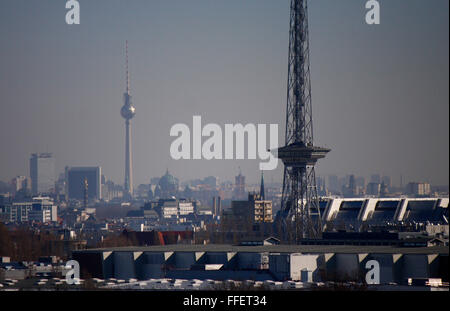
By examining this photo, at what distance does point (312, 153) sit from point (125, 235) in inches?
1057

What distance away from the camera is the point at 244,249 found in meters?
80.8

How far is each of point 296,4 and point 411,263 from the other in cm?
4586

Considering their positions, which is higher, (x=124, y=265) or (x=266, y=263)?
(x=266, y=263)

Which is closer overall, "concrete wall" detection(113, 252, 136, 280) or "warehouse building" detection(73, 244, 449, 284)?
"warehouse building" detection(73, 244, 449, 284)

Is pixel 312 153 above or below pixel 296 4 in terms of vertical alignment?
below

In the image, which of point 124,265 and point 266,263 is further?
point 124,265

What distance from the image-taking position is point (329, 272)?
2753 inches

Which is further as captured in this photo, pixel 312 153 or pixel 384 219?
pixel 384 219

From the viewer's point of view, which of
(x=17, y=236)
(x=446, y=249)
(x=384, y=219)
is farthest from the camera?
(x=384, y=219)

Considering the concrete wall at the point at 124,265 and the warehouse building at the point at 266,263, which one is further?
the concrete wall at the point at 124,265

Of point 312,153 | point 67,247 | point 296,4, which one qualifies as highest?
point 296,4
